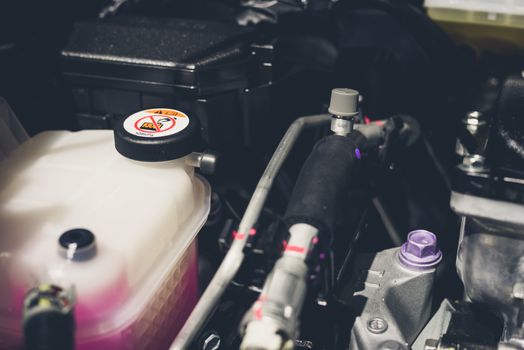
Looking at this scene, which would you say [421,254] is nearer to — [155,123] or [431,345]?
[431,345]

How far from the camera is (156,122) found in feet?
2.68

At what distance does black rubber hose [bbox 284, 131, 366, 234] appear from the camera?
2.15ft

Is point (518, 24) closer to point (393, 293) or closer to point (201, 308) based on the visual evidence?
point (393, 293)

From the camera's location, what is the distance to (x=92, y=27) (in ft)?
3.17

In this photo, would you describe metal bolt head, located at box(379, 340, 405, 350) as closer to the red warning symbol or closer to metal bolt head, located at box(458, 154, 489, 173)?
metal bolt head, located at box(458, 154, 489, 173)

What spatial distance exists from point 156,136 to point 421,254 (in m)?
0.39

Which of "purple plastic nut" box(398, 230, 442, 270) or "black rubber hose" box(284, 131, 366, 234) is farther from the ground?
"black rubber hose" box(284, 131, 366, 234)

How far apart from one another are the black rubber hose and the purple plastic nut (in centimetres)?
14

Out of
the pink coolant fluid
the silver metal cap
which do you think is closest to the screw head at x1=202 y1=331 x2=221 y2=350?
the pink coolant fluid

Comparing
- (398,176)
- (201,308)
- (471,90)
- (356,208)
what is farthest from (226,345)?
(471,90)

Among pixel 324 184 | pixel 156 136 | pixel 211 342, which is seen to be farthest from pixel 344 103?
pixel 211 342

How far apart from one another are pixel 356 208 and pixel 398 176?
0.52ft

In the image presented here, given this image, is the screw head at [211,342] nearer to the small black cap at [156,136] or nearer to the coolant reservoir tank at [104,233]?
the coolant reservoir tank at [104,233]

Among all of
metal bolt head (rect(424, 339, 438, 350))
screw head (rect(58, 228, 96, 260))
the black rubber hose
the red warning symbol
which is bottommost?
metal bolt head (rect(424, 339, 438, 350))
